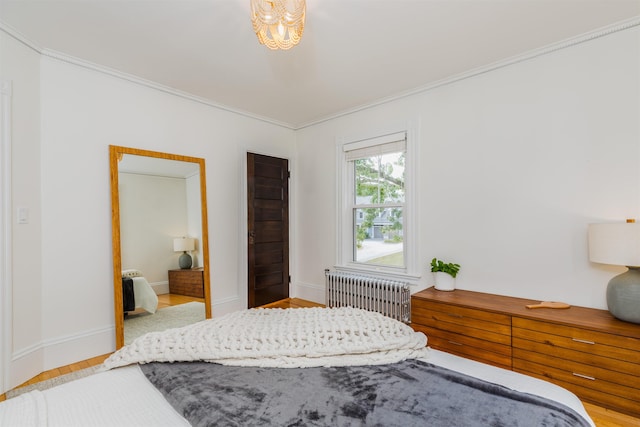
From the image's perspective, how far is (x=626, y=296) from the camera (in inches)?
76.6

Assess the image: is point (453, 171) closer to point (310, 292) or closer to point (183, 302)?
point (310, 292)

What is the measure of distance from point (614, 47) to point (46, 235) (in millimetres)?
4688

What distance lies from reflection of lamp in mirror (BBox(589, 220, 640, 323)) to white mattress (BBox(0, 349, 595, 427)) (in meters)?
1.28

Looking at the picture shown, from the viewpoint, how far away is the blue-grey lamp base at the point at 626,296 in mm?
1915

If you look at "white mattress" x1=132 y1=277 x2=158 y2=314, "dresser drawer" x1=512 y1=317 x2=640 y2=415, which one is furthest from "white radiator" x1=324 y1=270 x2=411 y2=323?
"white mattress" x1=132 y1=277 x2=158 y2=314

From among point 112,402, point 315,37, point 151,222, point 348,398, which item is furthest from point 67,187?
point 348,398

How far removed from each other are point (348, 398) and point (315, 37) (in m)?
2.39

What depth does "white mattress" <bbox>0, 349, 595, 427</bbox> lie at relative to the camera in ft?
3.18

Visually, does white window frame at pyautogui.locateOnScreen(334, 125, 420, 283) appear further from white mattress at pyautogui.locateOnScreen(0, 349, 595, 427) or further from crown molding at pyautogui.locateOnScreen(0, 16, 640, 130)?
white mattress at pyautogui.locateOnScreen(0, 349, 595, 427)

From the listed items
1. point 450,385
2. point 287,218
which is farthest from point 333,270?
point 450,385

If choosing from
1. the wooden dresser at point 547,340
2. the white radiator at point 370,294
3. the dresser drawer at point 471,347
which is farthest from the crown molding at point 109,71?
the dresser drawer at point 471,347

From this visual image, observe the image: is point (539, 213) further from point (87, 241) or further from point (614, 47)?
point (87, 241)

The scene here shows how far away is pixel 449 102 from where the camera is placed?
9.96ft

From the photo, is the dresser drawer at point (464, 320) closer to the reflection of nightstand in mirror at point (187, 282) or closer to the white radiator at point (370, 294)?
the white radiator at point (370, 294)
